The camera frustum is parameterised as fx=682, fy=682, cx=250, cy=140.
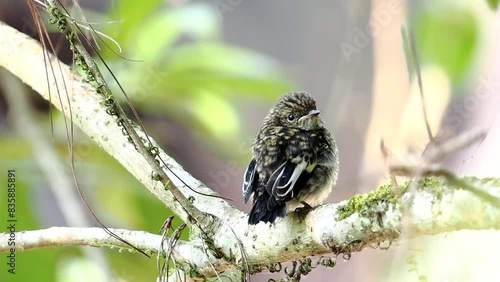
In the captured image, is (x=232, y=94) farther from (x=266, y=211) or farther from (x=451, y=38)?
(x=266, y=211)

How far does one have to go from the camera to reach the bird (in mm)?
1150

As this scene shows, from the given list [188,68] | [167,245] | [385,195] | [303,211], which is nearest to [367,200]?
[385,195]

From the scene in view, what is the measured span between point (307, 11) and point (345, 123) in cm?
35

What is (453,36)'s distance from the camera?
1516mm

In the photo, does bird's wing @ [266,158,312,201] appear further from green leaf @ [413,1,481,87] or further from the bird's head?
green leaf @ [413,1,481,87]

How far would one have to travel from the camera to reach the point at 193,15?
1898mm

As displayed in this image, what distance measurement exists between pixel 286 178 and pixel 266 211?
0.11 m

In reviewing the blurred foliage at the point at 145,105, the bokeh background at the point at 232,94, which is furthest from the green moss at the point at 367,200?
the blurred foliage at the point at 145,105

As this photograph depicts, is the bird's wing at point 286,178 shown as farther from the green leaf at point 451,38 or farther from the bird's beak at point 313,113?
the green leaf at point 451,38

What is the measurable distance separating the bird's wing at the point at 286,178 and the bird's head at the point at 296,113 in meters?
0.14

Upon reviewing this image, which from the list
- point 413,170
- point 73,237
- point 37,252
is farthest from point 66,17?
point 37,252

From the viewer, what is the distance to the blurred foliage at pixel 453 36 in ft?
5.00

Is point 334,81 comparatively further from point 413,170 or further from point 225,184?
point 413,170

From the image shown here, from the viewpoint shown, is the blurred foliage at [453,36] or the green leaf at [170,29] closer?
the blurred foliage at [453,36]
